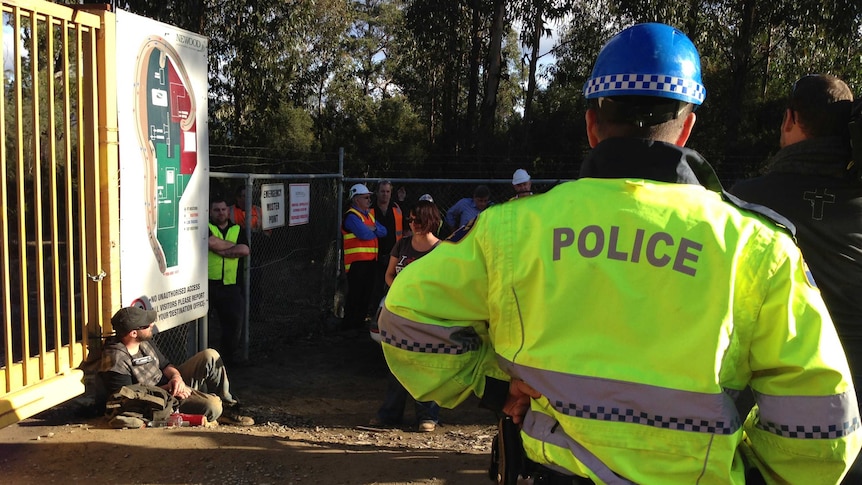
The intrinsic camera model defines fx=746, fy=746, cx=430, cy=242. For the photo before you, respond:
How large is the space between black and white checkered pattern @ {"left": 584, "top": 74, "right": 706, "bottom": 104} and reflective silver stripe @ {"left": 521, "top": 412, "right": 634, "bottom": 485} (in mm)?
782

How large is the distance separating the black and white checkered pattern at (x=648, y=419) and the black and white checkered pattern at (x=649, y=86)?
722mm

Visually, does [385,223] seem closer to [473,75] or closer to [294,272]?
[294,272]

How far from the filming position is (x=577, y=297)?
5.24 ft

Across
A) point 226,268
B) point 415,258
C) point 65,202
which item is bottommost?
A: point 226,268

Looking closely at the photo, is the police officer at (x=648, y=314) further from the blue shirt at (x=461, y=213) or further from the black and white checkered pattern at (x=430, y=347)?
the blue shirt at (x=461, y=213)

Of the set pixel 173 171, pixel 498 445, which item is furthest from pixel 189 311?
pixel 498 445

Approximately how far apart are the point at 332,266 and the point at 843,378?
9254mm

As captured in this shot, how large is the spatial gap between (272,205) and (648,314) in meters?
7.31

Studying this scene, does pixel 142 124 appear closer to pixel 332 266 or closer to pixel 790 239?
pixel 790 239

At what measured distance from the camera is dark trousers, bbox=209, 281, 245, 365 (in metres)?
7.93

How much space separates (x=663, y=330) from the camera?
1.56 m

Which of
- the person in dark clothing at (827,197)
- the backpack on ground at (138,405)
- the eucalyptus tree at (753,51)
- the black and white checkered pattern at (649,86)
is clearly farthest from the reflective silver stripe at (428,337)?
the eucalyptus tree at (753,51)

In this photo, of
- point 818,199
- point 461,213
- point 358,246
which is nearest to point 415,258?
point 358,246

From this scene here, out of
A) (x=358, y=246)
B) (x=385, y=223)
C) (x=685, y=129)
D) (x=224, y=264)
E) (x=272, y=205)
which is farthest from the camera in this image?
(x=385, y=223)
